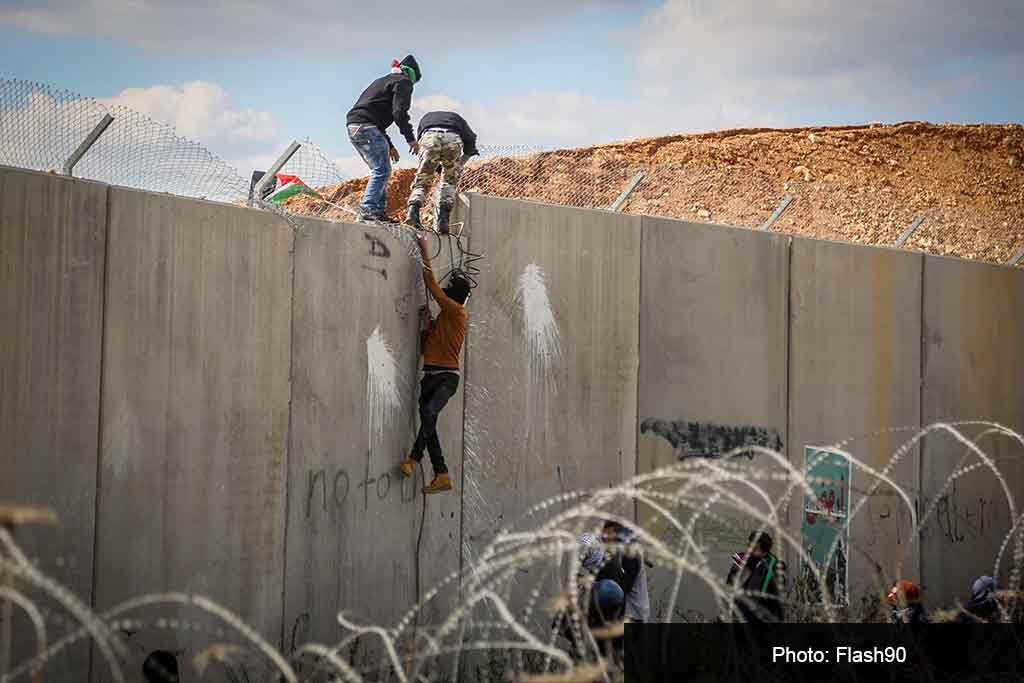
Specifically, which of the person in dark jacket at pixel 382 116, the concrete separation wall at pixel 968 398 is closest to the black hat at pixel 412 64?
the person in dark jacket at pixel 382 116

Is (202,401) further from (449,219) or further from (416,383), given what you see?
(449,219)

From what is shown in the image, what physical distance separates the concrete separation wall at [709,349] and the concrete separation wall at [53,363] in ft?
14.3

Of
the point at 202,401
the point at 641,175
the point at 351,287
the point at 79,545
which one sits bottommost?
the point at 79,545

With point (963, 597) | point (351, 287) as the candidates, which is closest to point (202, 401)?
point (351, 287)

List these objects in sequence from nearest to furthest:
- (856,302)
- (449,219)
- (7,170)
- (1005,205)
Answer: (7,170)
(449,219)
(856,302)
(1005,205)

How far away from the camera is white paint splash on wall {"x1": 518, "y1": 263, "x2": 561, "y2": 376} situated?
9266 mm

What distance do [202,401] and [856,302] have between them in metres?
6.34

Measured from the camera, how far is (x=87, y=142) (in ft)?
23.6

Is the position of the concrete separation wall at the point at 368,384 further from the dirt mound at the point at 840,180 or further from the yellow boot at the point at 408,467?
the dirt mound at the point at 840,180

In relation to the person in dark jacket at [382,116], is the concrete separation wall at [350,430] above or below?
below

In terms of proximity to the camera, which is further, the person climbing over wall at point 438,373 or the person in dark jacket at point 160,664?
the person climbing over wall at point 438,373

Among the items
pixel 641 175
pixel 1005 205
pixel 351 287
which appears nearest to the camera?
pixel 351 287

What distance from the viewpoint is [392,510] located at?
8367 mm

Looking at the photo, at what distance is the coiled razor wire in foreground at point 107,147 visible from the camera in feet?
22.9
